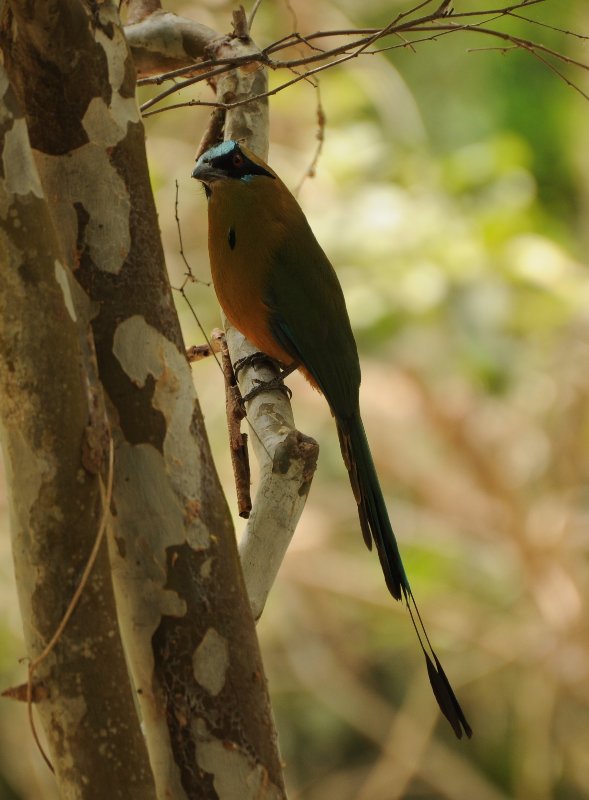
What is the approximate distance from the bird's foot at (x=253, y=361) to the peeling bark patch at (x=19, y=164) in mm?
992

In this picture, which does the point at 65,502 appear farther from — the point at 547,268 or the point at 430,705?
the point at 430,705

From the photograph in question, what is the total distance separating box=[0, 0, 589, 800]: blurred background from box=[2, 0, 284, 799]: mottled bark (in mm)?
1837

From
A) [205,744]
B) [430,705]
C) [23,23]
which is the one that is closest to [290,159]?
[430,705]

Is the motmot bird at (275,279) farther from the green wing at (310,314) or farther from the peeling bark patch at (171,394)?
the peeling bark patch at (171,394)

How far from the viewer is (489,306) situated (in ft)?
11.8

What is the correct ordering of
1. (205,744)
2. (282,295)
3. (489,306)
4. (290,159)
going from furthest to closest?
1. (290,159)
2. (489,306)
3. (282,295)
4. (205,744)

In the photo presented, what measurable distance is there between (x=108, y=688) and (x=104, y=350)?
405 millimetres

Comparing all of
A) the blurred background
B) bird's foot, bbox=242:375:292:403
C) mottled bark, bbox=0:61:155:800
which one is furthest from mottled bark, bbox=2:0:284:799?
the blurred background

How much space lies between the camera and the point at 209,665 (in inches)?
47.6

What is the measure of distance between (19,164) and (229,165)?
103cm

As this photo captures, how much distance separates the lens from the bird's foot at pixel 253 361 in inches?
82.2

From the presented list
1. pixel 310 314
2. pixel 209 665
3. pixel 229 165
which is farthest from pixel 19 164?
pixel 310 314

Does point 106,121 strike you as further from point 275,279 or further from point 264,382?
point 275,279

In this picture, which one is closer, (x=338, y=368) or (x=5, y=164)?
(x=5, y=164)
